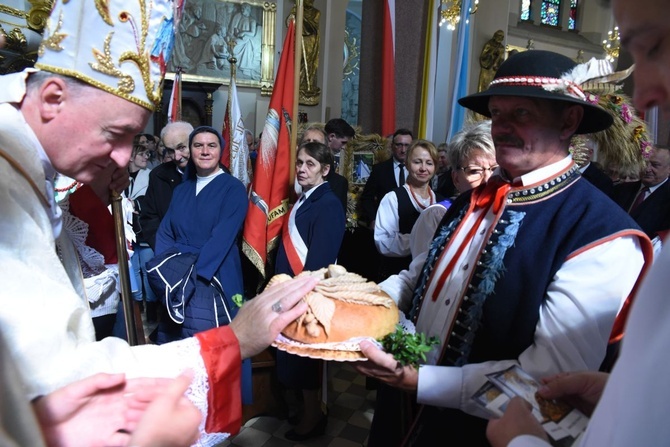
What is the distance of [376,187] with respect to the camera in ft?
16.9

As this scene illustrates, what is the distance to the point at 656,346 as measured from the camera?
543 mm

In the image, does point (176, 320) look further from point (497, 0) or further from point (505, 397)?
point (497, 0)

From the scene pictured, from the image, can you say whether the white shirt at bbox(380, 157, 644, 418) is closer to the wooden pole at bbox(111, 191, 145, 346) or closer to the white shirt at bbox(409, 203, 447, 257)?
the wooden pole at bbox(111, 191, 145, 346)

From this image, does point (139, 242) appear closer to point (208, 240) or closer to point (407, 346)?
point (208, 240)

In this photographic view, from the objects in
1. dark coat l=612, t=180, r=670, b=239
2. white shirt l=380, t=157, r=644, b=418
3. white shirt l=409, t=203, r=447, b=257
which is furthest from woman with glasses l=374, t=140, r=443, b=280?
white shirt l=380, t=157, r=644, b=418

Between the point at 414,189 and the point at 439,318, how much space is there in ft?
8.09

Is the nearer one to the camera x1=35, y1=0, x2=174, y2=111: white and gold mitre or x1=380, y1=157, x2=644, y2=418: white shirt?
x1=35, y1=0, x2=174, y2=111: white and gold mitre

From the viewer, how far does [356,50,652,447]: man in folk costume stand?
1321 mm

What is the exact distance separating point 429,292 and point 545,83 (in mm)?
864

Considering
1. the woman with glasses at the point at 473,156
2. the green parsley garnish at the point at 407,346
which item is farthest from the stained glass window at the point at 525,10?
the green parsley garnish at the point at 407,346

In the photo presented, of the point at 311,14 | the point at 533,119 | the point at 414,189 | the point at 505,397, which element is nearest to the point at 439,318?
the point at 505,397

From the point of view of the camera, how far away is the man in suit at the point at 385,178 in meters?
5.07

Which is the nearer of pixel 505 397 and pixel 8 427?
pixel 8 427

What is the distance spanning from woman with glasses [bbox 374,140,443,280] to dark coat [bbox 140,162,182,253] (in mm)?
2026
